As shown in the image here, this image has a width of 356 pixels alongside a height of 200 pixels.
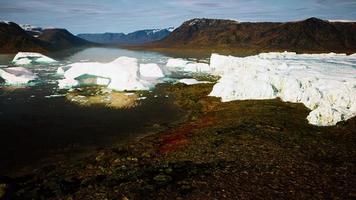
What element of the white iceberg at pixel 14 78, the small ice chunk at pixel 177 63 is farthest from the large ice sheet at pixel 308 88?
the small ice chunk at pixel 177 63

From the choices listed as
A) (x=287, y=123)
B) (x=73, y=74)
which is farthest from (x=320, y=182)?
(x=73, y=74)

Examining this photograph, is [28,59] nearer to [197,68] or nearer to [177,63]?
[177,63]

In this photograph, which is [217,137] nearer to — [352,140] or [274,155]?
[274,155]

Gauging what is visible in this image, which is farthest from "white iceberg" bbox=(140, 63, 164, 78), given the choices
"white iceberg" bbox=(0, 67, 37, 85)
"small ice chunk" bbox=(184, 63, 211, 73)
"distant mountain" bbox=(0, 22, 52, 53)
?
"distant mountain" bbox=(0, 22, 52, 53)

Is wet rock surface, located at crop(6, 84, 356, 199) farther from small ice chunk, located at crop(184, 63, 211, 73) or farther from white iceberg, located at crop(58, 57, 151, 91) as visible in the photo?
small ice chunk, located at crop(184, 63, 211, 73)

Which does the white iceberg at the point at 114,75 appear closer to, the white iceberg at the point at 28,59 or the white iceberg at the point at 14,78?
the white iceberg at the point at 14,78

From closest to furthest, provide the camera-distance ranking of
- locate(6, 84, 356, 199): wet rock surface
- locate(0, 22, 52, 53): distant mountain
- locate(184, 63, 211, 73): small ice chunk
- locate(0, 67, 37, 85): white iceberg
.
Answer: locate(6, 84, 356, 199): wet rock surface
locate(0, 67, 37, 85): white iceberg
locate(184, 63, 211, 73): small ice chunk
locate(0, 22, 52, 53): distant mountain
